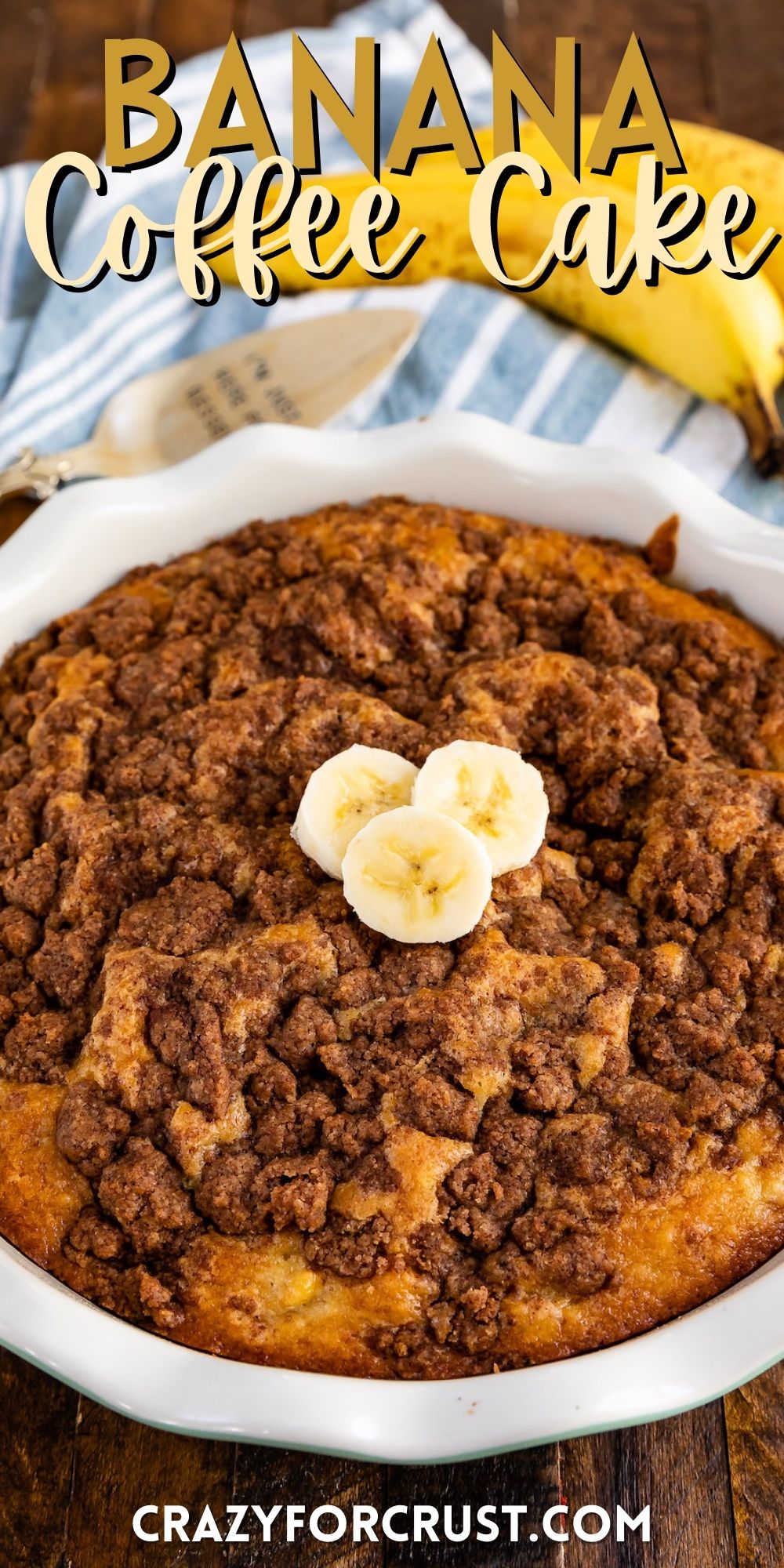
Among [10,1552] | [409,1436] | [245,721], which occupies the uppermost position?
[245,721]

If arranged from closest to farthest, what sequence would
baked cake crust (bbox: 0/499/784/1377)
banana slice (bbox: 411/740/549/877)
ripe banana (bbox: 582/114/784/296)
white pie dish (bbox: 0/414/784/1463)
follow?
white pie dish (bbox: 0/414/784/1463)
baked cake crust (bbox: 0/499/784/1377)
banana slice (bbox: 411/740/549/877)
ripe banana (bbox: 582/114/784/296)

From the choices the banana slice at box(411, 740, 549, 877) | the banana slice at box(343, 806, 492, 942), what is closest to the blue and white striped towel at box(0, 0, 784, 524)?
the banana slice at box(411, 740, 549, 877)

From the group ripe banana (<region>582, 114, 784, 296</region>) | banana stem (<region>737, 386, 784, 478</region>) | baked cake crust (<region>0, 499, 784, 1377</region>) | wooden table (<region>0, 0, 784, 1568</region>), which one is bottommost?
wooden table (<region>0, 0, 784, 1568</region>)

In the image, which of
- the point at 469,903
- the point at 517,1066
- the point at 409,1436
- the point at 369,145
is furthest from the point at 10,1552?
the point at 369,145

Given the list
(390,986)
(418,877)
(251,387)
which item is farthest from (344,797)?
(251,387)

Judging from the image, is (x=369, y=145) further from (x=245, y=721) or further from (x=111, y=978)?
(x=111, y=978)

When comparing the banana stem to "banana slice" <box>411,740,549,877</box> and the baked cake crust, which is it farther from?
"banana slice" <box>411,740,549,877</box>
